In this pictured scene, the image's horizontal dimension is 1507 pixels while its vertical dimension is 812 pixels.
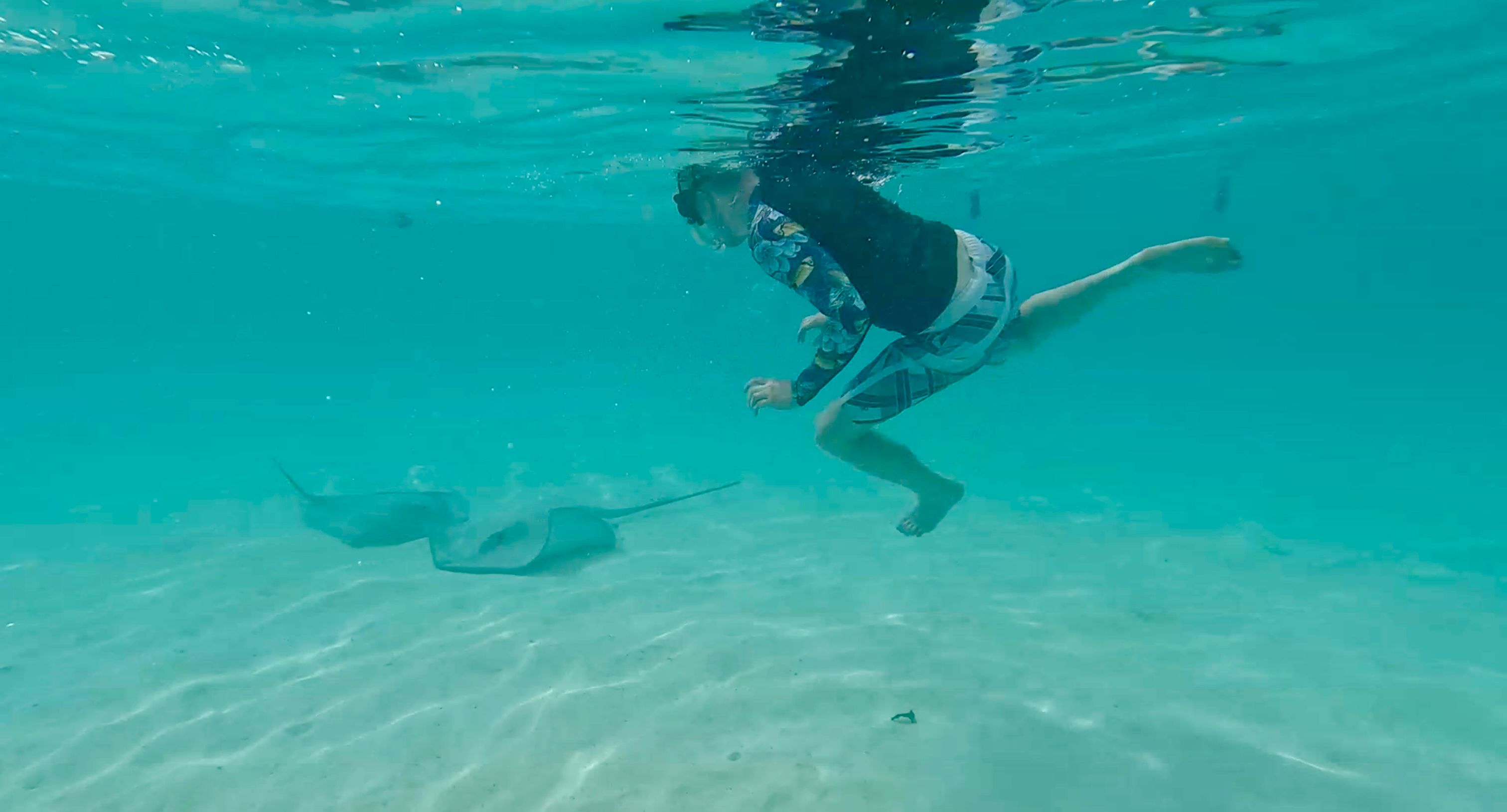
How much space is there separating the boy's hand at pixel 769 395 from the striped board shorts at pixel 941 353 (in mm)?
516

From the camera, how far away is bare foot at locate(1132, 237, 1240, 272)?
220 inches

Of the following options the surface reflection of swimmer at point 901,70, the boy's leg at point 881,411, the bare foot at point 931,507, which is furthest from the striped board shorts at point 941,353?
the surface reflection of swimmer at point 901,70

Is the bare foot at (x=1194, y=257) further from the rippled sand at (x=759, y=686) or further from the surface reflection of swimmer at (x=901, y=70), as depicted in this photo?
the surface reflection of swimmer at (x=901, y=70)

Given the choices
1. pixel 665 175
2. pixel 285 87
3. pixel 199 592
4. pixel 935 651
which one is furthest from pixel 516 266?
pixel 935 651

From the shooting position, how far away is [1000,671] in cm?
602

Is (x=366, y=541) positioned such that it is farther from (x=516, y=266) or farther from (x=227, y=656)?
(x=516, y=266)

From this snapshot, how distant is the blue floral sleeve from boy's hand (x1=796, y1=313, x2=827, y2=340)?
320 mm

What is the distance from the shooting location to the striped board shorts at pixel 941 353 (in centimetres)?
538

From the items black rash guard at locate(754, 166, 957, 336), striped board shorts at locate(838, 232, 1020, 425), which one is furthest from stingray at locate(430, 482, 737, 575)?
black rash guard at locate(754, 166, 957, 336)

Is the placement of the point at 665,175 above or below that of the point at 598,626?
above

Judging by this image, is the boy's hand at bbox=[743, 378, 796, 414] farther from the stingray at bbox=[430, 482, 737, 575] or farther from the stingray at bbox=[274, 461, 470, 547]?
the stingray at bbox=[274, 461, 470, 547]

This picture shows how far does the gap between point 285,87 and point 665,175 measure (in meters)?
9.50

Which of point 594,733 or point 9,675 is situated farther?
point 9,675

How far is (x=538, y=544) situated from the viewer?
8.44 metres
